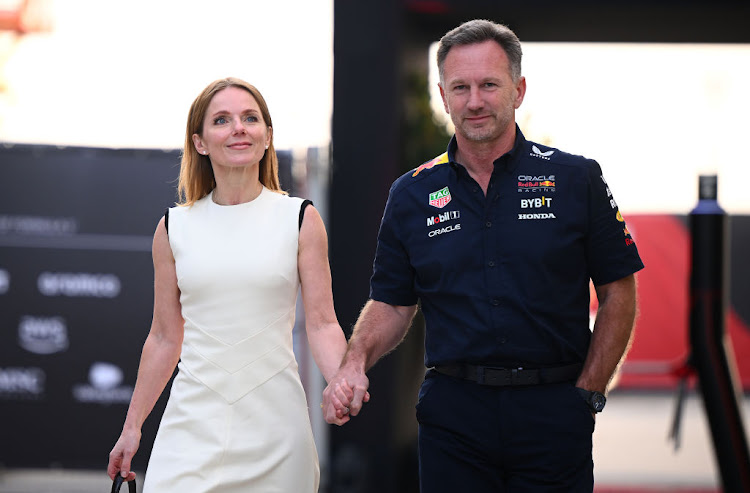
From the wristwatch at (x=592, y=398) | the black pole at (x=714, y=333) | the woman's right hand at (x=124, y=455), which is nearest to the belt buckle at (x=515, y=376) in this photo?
the wristwatch at (x=592, y=398)

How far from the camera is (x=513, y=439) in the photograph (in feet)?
7.80

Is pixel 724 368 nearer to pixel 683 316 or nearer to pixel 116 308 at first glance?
pixel 116 308

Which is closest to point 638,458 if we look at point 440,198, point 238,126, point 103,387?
point 103,387

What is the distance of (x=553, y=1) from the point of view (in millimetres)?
4730

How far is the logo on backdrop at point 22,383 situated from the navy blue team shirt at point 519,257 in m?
3.28

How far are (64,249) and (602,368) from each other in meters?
3.53

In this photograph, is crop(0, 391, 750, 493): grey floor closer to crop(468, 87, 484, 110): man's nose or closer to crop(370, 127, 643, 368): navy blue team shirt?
crop(370, 127, 643, 368): navy blue team shirt

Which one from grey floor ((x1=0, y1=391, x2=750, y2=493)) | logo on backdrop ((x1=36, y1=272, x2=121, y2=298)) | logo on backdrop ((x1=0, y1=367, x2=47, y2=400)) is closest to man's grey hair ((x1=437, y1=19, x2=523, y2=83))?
grey floor ((x1=0, y1=391, x2=750, y2=493))

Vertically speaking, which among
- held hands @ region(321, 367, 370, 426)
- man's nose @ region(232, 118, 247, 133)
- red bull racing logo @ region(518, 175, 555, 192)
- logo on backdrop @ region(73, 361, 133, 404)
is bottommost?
logo on backdrop @ region(73, 361, 133, 404)

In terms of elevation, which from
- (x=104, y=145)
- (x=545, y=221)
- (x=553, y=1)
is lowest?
(x=545, y=221)

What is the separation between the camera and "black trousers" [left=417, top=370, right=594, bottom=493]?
237 cm

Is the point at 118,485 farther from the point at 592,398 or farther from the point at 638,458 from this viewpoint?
the point at 638,458

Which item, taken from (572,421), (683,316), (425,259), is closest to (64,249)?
(425,259)

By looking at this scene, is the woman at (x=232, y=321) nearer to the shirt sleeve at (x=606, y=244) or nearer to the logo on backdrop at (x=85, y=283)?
the shirt sleeve at (x=606, y=244)
